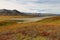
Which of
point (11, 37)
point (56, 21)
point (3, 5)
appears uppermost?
point (3, 5)

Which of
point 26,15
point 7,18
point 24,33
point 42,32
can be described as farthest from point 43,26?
point 7,18

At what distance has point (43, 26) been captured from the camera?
12.9 feet

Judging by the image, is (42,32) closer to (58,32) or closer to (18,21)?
(58,32)

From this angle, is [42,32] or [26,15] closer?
[42,32]

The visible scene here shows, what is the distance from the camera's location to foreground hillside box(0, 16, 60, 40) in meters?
3.52

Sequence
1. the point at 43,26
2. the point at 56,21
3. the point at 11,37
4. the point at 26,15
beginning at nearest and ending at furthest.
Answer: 1. the point at 11,37
2. the point at 43,26
3. the point at 56,21
4. the point at 26,15

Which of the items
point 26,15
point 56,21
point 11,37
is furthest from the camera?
point 26,15

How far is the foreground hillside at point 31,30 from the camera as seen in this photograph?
3.52 metres

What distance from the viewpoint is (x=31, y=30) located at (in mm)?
3715

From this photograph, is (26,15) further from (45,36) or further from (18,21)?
(45,36)

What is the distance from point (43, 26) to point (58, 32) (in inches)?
19.5

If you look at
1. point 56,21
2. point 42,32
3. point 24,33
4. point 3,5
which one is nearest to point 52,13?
point 56,21

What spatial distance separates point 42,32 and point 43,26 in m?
0.28

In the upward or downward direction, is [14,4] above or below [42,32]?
above
